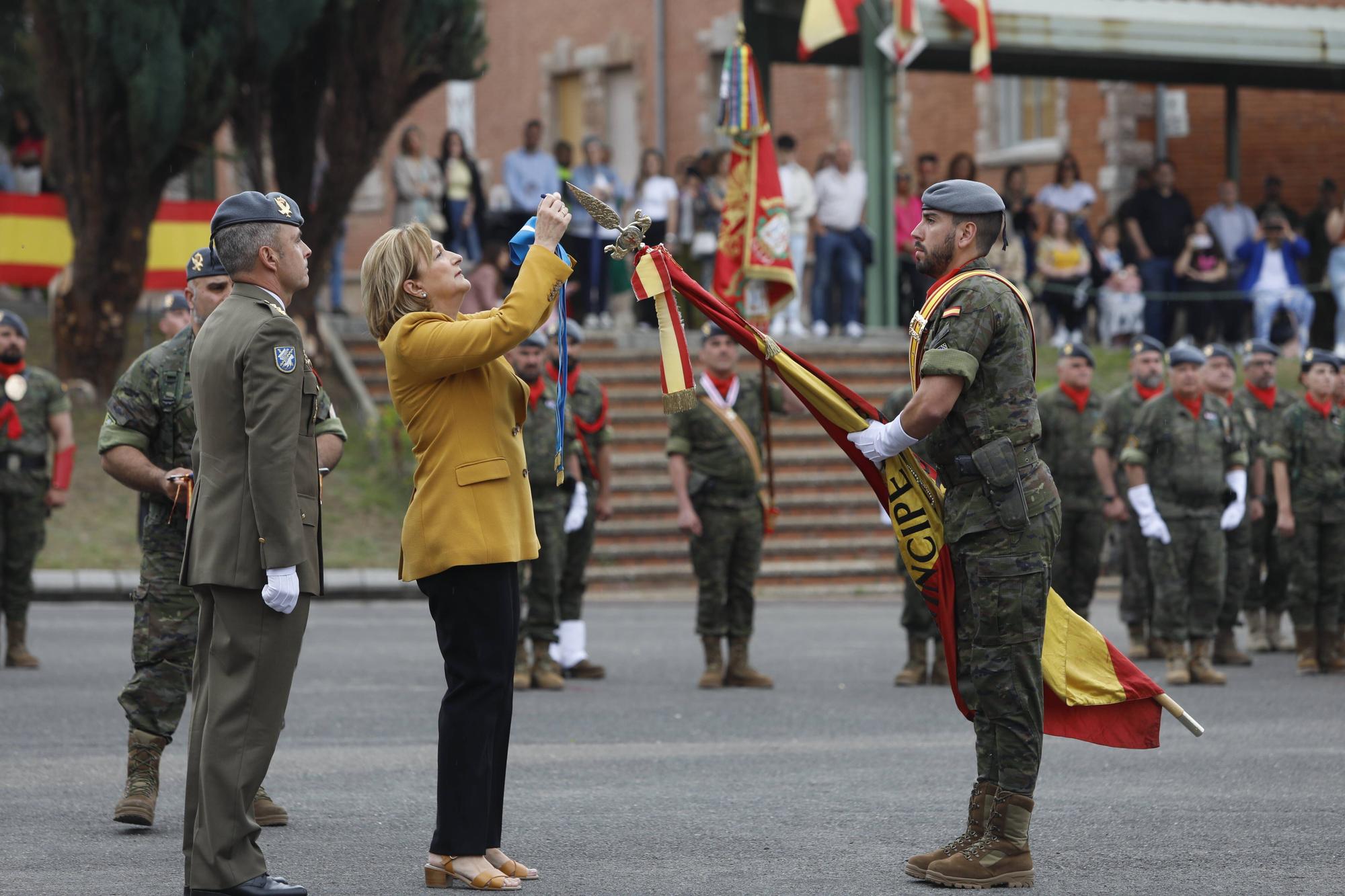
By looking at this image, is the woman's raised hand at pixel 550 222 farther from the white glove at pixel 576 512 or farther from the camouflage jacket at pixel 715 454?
the white glove at pixel 576 512

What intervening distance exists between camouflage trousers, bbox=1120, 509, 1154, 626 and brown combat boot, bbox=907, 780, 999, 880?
281 inches

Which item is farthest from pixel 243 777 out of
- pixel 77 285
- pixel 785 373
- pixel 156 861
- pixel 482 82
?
pixel 482 82

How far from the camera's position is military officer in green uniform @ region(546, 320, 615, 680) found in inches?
481

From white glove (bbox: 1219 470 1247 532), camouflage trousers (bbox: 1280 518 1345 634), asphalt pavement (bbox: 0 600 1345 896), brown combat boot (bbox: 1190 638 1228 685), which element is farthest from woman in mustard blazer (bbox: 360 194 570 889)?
camouflage trousers (bbox: 1280 518 1345 634)

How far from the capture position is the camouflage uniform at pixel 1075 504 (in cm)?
1302

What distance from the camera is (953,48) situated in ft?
77.4

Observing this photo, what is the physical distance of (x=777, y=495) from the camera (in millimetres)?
20391

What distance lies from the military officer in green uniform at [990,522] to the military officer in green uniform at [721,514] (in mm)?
5421

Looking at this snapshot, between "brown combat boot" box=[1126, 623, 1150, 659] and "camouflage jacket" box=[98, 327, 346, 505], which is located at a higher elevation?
"camouflage jacket" box=[98, 327, 346, 505]

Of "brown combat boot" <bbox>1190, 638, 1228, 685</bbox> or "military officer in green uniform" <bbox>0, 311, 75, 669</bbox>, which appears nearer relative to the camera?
"brown combat boot" <bbox>1190, 638, 1228, 685</bbox>

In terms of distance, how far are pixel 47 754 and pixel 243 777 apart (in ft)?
11.6

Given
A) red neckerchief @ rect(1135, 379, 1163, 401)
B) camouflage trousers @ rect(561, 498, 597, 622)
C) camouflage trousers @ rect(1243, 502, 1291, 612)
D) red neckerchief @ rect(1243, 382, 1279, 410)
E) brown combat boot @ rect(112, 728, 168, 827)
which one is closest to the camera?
brown combat boot @ rect(112, 728, 168, 827)

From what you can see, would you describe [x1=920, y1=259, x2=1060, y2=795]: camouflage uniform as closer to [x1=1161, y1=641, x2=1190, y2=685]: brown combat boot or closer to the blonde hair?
the blonde hair

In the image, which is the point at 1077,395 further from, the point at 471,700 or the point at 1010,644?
the point at 471,700
